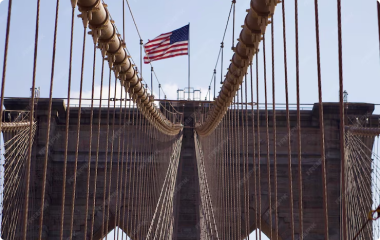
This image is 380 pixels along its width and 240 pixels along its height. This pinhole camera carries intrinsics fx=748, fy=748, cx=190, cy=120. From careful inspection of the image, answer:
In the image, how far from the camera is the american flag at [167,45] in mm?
20984

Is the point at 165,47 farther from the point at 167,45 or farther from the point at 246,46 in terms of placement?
the point at 246,46

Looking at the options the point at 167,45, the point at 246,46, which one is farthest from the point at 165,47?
the point at 246,46

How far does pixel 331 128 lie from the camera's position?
24859mm

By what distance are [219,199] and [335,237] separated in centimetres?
590

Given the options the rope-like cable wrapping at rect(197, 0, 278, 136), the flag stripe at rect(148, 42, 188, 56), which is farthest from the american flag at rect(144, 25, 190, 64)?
the rope-like cable wrapping at rect(197, 0, 278, 136)

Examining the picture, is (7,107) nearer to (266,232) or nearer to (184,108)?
(184,108)

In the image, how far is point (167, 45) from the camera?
21.3 m

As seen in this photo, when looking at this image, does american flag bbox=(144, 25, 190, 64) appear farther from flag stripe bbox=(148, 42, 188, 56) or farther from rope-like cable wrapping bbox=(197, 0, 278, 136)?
rope-like cable wrapping bbox=(197, 0, 278, 136)

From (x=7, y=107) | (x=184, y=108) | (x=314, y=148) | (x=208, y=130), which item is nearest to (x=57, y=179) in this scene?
(x=7, y=107)

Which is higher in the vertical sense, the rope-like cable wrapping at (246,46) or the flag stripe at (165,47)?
the flag stripe at (165,47)

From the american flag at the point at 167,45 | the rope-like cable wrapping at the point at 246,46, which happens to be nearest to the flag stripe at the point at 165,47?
the american flag at the point at 167,45

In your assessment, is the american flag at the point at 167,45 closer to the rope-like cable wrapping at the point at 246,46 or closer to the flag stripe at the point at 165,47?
the flag stripe at the point at 165,47

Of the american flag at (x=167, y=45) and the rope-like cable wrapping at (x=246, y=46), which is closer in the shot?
the rope-like cable wrapping at (x=246, y=46)

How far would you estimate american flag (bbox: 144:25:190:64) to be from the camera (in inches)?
826
